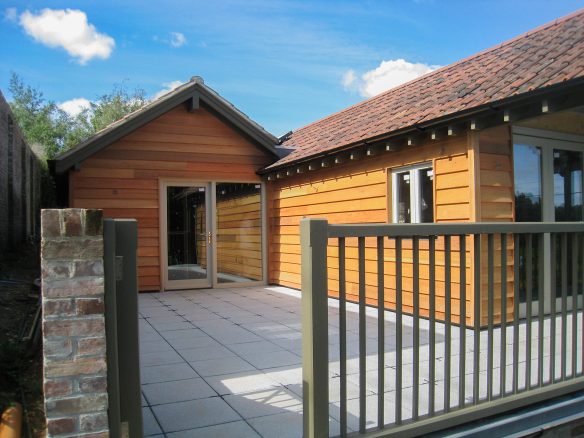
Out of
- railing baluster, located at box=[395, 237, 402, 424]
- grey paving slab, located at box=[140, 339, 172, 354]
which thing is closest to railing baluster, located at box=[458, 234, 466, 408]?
railing baluster, located at box=[395, 237, 402, 424]

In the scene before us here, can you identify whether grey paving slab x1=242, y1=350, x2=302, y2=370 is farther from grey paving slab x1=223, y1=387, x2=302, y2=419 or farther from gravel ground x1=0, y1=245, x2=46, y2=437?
gravel ground x1=0, y1=245, x2=46, y2=437

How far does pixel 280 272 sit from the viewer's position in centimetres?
969

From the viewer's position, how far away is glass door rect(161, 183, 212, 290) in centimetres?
923

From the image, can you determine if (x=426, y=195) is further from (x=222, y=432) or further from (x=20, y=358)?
(x=20, y=358)

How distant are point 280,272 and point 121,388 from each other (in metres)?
7.63

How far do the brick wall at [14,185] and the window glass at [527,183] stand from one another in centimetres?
871

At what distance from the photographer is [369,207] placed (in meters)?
7.02

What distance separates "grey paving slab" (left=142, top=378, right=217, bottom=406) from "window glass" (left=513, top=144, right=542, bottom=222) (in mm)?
4370

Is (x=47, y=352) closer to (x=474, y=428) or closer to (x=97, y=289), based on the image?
(x=97, y=289)

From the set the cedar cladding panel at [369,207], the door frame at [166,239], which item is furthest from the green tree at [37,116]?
the cedar cladding panel at [369,207]

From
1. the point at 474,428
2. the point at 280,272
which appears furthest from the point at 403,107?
the point at 474,428

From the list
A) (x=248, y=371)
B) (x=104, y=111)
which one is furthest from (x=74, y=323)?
(x=104, y=111)

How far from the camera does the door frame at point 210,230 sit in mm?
9109

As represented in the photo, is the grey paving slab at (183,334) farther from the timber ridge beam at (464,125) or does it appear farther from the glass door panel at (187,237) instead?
the glass door panel at (187,237)
